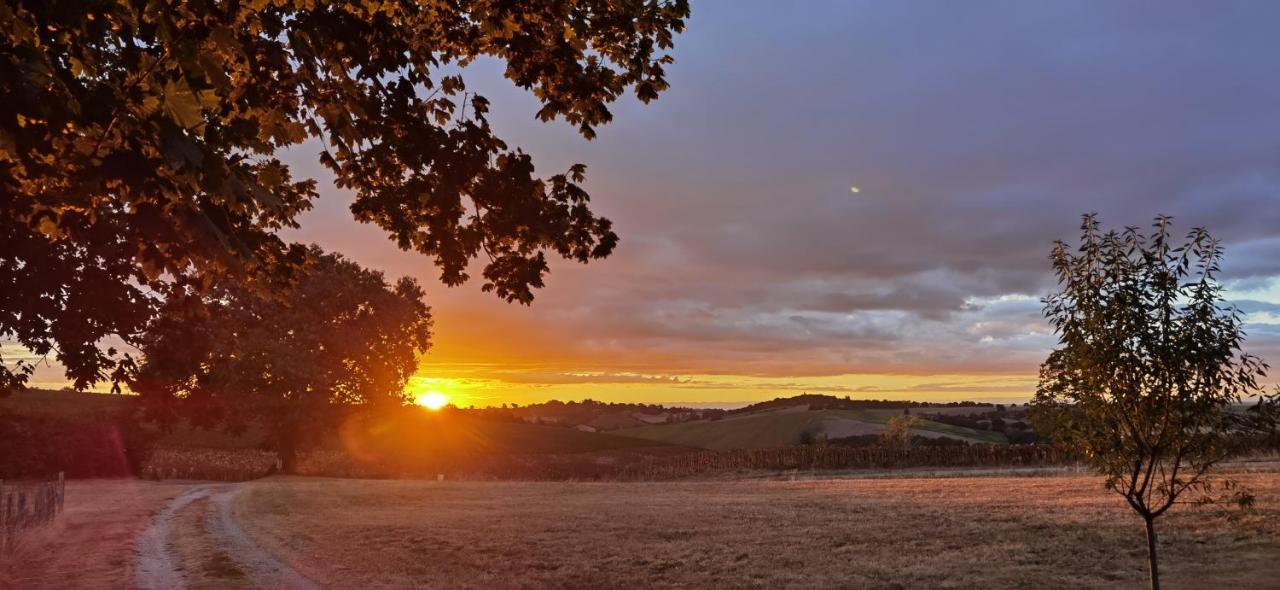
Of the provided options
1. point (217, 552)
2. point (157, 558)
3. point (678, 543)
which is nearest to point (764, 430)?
point (678, 543)

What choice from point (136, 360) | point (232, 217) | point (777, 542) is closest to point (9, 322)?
point (136, 360)

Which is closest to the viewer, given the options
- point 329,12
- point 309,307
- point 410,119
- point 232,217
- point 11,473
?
point 329,12

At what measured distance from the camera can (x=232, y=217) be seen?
1163 centimetres

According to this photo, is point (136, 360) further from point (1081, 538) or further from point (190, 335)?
point (1081, 538)

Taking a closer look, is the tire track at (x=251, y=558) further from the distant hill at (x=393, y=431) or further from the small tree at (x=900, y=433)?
the small tree at (x=900, y=433)

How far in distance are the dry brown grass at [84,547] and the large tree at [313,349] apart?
657 inches

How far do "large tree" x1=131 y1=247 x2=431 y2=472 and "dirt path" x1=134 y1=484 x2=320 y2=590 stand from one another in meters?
21.5

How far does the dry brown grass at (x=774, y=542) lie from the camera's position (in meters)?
15.5

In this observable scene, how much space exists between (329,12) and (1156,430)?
14.1m

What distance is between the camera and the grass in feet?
347

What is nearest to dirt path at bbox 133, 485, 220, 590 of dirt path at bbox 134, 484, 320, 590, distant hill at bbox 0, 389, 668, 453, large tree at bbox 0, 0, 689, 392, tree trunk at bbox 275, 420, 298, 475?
dirt path at bbox 134, 484, 320, 590

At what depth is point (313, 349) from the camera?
52.4 m

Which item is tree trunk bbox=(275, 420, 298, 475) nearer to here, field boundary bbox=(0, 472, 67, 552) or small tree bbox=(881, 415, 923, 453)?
field boundary bbox=(0, 472, 67, 552)

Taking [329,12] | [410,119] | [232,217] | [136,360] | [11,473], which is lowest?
[11,473]
